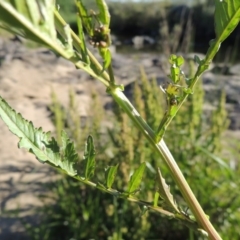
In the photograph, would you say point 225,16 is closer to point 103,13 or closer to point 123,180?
point 103,13

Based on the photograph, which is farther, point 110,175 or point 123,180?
point 123,180

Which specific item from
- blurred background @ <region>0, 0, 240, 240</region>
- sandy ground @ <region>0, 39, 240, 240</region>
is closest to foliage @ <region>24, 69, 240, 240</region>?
blurred background @ <region>0, 0, 240, 240</region>

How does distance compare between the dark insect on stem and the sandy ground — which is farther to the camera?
the sandy ground

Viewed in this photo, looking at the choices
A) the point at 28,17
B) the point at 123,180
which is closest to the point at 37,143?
the point at 28,17

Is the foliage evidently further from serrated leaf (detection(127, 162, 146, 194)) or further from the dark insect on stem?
the dark insect on stem

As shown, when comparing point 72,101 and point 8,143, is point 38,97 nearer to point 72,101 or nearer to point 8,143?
point 8,143
